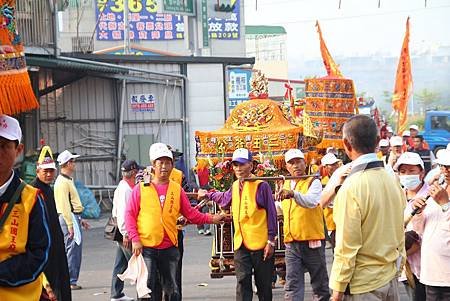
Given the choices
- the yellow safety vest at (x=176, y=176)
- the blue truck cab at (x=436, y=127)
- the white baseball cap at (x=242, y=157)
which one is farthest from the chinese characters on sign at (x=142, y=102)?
the blue truck cab at (x=436, y=127)

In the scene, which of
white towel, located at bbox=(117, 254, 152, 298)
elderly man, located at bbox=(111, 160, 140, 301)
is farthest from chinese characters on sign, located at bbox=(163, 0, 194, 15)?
white towel, located at bbox=(117, 254, 152, 298)

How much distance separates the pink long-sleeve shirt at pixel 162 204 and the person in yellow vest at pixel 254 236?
14.2 inches

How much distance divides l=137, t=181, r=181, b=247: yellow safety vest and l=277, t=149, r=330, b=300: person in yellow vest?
114 cm

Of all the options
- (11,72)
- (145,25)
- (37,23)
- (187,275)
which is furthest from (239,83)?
(11,72)

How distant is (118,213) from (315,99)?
23.1 feet

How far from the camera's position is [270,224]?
934 cm

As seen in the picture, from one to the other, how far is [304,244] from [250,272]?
0.65 meters

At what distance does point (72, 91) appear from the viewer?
23.0m

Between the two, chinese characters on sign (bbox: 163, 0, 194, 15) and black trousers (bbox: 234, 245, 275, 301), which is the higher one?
chinese characters on sign (bbox: 163, 0, 194, 15)

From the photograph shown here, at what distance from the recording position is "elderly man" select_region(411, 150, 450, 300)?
23.0ft

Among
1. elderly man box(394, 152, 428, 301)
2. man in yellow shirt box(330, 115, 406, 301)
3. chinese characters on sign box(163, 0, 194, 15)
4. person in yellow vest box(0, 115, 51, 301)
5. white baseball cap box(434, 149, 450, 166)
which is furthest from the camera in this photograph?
chinese characters on sign box(163, 0, 194, 15)

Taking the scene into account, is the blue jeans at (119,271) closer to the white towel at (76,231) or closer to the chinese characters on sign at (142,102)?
the white towel at (76,231)

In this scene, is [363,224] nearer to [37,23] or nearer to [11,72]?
[11,72]

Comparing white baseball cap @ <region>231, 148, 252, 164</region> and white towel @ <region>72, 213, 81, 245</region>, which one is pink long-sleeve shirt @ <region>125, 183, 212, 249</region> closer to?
white baseball cap @ <region>231, 148, 252, 164</region>
